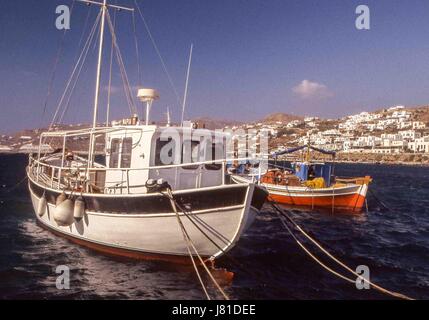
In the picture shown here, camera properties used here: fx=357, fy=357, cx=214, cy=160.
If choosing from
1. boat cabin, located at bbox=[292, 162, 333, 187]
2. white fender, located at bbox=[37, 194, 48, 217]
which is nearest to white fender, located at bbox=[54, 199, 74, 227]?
white fender, located at bbox=[37, 194, 48, 217]

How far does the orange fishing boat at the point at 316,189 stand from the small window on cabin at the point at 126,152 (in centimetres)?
1285

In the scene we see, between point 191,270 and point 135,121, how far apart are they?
18.2 ft

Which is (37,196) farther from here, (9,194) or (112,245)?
(9,194)

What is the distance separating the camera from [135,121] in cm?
1277

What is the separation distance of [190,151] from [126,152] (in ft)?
7.20

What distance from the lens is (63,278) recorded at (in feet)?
33.9

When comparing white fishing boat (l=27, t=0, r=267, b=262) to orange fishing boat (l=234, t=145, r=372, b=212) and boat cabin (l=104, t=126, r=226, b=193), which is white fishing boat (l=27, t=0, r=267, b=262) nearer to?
boat cabin (l=104, t=126, r=226, b=193)

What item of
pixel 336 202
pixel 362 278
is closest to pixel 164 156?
pixel 362 278

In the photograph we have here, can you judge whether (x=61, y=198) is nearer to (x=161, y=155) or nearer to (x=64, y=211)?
(x=64, y=211)

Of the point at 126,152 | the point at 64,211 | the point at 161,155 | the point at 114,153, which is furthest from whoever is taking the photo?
the point at 114,153

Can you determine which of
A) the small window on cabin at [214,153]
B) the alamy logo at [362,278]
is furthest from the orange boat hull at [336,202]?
the small window on cabin at [214,153]

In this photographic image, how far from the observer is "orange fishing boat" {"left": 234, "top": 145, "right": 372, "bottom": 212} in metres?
24.4

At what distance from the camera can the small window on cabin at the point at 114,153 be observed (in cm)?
1264
